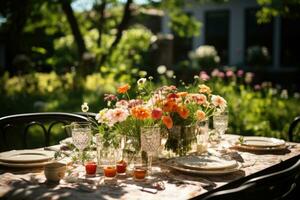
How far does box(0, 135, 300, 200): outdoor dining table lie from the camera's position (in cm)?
207

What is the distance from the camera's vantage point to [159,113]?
2490mm

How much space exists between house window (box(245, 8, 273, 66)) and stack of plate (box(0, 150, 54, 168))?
560 inches

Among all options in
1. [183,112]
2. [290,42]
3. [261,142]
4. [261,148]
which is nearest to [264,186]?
A: [183,112]

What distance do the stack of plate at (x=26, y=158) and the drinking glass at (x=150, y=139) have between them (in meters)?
0.56

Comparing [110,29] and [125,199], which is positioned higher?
[110,29]

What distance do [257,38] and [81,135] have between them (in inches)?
620

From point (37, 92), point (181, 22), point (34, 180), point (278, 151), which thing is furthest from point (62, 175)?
point (181, 22)

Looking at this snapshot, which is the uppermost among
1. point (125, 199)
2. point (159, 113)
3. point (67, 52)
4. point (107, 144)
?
point (67, 52)

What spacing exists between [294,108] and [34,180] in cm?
548

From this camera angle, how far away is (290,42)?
16.8 m

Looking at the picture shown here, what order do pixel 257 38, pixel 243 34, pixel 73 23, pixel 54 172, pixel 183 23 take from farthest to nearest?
pixel 243 34
pixel 257 38
pixel 183 23
pixel 73 23
pixel 54 172

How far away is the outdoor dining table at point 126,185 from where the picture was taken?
6.81 feet

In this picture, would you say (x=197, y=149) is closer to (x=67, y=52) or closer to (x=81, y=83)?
(x=81, y=83)

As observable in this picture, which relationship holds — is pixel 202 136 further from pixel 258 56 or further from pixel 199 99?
pixel 258 56
